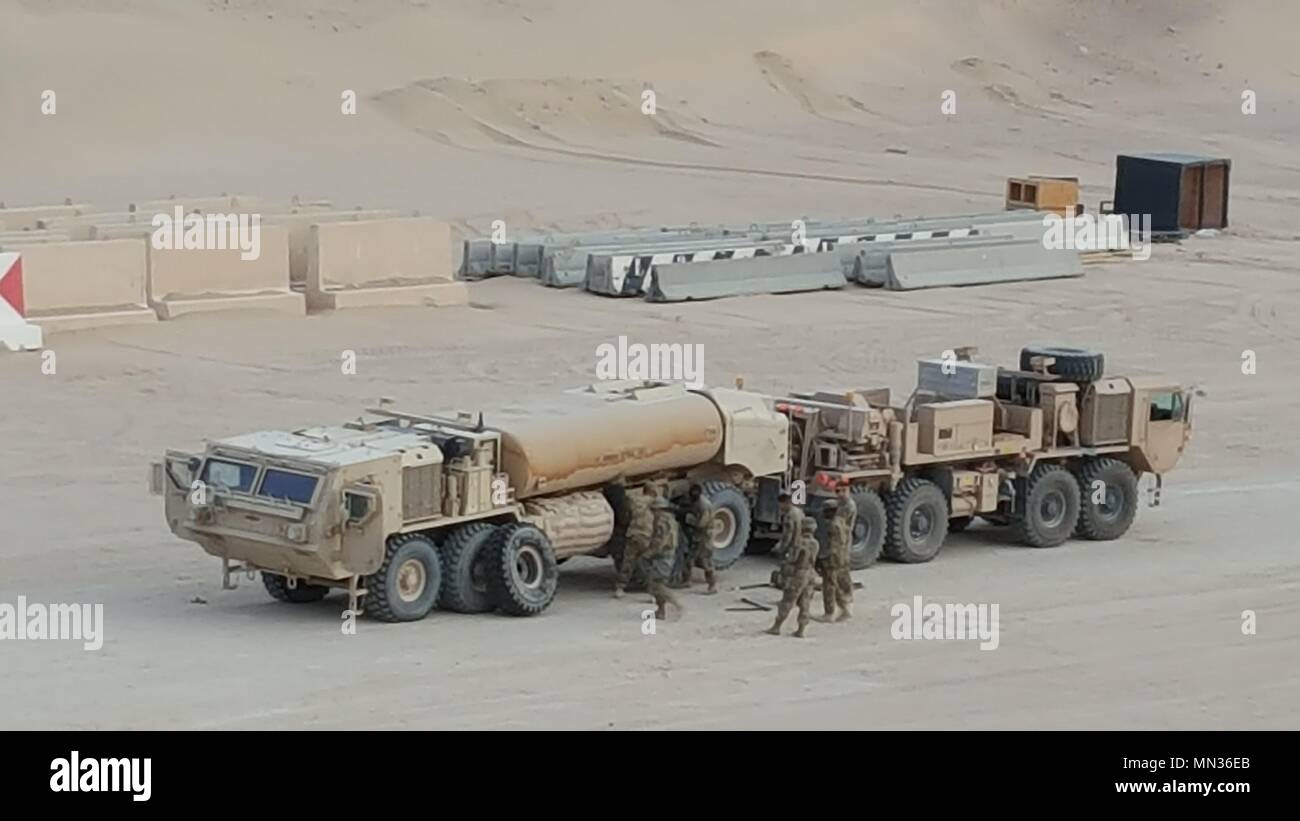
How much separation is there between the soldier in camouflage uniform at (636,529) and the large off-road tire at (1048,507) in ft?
11.0

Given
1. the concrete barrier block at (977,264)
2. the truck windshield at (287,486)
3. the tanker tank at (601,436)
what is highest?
the concrete barrier block at (977,264)

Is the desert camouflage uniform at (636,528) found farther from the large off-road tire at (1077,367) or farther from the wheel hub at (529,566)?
the large off-road tire at (1077,367)

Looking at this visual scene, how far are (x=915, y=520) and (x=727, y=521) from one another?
5.05 feet

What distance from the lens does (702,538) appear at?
18.8m

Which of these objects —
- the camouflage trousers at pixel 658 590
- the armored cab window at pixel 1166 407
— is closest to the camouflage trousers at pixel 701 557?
the camouflage trousers at pixel 658 590

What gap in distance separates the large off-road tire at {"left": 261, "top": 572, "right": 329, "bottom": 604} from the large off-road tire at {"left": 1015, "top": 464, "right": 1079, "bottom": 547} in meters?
5.39

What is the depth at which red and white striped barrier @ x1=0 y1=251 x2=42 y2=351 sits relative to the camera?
1120 inches

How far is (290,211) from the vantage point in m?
34.0

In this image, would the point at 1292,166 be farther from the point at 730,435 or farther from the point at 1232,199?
the point at 730,435

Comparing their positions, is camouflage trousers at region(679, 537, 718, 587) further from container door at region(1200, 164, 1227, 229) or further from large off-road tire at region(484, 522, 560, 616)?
container door at region(1200, 164, 1227, 229)

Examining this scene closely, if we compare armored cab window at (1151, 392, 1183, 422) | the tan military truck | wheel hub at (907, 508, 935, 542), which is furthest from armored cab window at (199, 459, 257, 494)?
armored cab window at (1151, 392, 1183, 422)

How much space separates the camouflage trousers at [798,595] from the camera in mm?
17484

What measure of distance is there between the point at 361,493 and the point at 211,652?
132 cm

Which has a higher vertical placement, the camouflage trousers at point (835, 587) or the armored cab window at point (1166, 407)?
the armored cab window at point (1166, 407)
